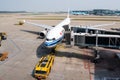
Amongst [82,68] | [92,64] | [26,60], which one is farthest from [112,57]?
[26,60]

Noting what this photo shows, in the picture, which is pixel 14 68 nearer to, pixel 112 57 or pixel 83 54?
pixel 83 54

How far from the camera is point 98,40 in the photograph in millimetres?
28203

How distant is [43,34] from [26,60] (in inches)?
661

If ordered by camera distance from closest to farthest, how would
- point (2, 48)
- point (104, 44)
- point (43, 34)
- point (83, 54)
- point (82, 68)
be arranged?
point (82, 68) → point (104, 44) → point (83, 54) → point (2, 48) → point (43, 34)

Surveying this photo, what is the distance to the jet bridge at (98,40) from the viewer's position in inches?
1090

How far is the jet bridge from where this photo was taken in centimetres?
2768

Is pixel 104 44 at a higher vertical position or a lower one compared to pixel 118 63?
higher

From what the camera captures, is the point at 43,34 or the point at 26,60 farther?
the point at 43,34

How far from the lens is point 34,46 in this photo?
38438mm

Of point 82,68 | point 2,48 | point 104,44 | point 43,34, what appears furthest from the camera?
point 43,34

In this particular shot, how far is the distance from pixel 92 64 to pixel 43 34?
829 inches

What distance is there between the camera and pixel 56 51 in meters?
33.0

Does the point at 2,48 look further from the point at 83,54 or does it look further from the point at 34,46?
the point at 83,54

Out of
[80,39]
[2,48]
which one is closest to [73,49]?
[80,39]
